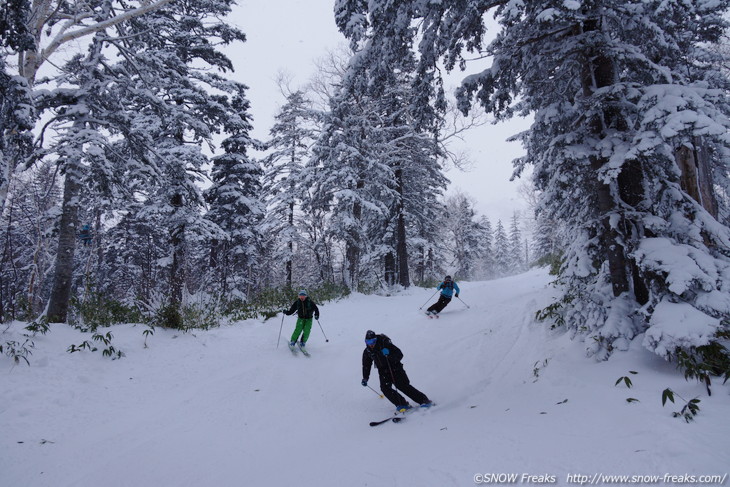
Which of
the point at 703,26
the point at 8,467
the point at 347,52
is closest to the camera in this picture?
the point at 8,467

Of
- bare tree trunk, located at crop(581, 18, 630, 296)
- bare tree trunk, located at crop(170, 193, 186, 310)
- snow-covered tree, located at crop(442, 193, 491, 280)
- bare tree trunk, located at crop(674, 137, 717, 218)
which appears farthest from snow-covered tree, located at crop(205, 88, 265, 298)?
snow-covered tree, located at crop(442, 193, 491, 280)

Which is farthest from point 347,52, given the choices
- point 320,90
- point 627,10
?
point 627,10

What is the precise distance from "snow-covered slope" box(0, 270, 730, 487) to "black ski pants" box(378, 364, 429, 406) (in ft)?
0.95

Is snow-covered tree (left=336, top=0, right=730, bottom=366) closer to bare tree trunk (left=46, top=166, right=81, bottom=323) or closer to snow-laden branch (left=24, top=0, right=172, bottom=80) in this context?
snow-laden branch (left=24, top=0, right=172, bottom=80)

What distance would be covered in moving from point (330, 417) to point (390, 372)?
1290mm

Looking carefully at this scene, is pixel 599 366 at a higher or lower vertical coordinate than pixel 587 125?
lower

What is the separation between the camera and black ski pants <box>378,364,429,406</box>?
5.80m

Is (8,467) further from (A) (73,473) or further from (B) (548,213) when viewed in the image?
(B) (548,213)

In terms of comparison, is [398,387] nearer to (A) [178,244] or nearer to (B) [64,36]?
(B) [64,36]

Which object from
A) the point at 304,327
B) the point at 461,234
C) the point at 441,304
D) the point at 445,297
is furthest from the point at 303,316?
the point at 461,234

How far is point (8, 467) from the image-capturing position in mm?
3938

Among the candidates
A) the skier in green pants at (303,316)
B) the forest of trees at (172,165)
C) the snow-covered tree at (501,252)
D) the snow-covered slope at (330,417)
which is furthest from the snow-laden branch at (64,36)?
the snow-covered tree at (501,252)

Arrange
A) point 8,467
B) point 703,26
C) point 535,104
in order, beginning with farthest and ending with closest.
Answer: point 703,26 < point 535,104 < point 8,467

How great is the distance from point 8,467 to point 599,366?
7373 millimetres
